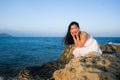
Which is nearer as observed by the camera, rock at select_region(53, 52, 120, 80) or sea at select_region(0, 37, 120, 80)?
rock at select_region(53, 52, 120, 80)

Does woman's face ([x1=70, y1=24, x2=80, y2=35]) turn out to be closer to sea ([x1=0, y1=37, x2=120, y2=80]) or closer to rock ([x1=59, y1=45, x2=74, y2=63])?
sea ([x1=0, y1=37, x2=120, y2=80])

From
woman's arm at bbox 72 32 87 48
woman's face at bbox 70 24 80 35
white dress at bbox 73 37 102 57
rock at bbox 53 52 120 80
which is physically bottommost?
rock at bbox 53 52 120 80

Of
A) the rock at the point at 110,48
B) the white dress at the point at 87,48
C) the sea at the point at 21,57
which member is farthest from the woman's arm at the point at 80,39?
the rock at the point at 110,48

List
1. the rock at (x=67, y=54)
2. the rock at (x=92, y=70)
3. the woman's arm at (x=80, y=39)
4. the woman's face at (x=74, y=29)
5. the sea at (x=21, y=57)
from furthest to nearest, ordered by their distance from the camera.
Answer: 1. the sea at (x=21, y=57)
2. the rock at (x=67, y=54)
3. the woman's arm at (x=80, y=39)
4. the woman's face at (x=74, y=29)
5. the rock at (x=92, y=70)

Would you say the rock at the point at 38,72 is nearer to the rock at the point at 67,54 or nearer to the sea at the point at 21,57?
the rock at the point at 67,54

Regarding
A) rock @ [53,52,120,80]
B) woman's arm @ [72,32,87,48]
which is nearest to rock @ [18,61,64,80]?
woman's arm @ [72,32,87,48]

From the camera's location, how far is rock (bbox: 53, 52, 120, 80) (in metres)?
4.62

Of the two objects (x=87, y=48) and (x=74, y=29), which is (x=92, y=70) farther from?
(x=74, y=29)

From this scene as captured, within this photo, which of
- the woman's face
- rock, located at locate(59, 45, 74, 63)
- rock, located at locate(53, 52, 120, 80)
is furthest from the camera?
rock, located at locate(59, 45, 74, 63)

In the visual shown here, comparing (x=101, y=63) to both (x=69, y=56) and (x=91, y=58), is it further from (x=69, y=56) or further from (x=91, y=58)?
(x=69, y=56)

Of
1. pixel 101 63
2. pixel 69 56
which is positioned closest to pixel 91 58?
pixel 101 63

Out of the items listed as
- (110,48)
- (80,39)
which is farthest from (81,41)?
(110,48)

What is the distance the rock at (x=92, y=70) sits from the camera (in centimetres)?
462

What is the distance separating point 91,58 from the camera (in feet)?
19.1
